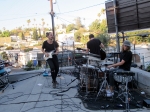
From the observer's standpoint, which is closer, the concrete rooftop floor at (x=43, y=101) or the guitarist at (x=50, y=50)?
the concrete rooftop floor at (x=43, y=101)

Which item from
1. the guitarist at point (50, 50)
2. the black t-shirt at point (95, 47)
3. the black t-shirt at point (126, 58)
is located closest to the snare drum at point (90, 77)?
the black t-shirt at point (126, 58)

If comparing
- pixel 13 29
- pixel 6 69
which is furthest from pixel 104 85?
pixel 13 29

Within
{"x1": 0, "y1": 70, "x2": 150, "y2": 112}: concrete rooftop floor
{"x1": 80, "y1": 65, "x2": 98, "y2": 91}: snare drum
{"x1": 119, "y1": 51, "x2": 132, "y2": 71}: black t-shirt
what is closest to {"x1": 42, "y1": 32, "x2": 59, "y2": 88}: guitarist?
{"x1": 0, "y1": 70, "x2": 150, "y2": 112}: concrete rooftop floor

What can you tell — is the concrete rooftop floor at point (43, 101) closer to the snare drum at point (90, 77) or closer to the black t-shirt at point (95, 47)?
the snare drum at point (90, 77)

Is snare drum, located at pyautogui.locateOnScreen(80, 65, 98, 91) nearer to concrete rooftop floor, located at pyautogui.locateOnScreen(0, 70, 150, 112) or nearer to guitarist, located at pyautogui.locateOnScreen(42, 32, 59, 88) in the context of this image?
concrete rooftop floor, located at pyautogui.locateOnScreen(0, 70, 150, 112)

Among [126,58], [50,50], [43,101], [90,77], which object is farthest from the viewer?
[50,50]

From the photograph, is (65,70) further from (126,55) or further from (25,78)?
(126,55)

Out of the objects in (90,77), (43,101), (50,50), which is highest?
(50,50)

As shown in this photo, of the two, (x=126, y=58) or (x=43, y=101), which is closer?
(x=43, y=101)

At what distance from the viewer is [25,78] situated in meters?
6.59

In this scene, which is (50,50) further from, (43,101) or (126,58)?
(126,58)

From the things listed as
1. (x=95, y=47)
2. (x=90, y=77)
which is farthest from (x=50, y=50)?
(x=90, y=77)

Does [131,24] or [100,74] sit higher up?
[131,24]

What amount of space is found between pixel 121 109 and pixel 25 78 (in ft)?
14.3
